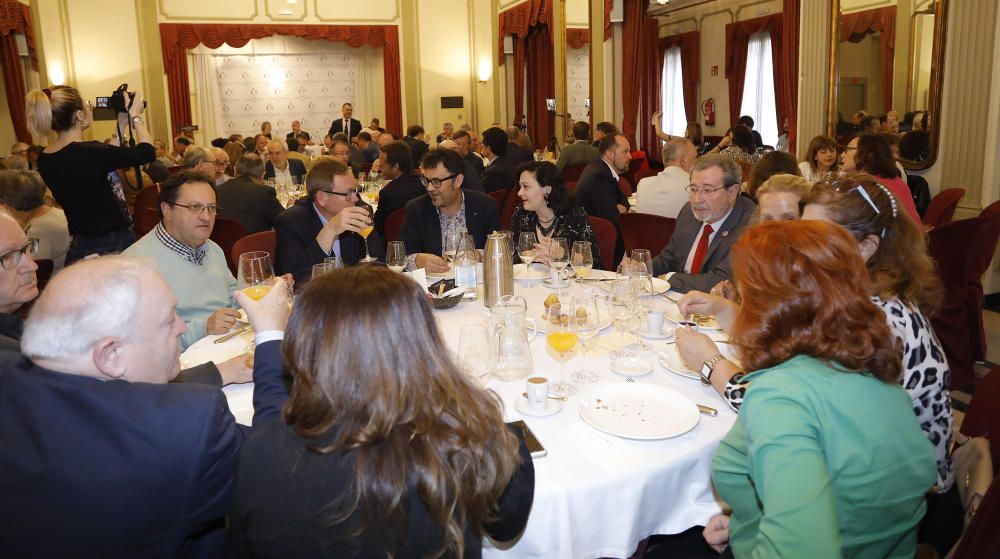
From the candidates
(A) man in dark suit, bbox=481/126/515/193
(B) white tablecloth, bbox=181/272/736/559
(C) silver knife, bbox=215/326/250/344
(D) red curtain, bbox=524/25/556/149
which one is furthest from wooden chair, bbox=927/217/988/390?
(D) red curtain, bbox=524/25/556/149

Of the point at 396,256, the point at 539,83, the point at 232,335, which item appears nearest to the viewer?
the point at 232,335

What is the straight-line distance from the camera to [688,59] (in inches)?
459

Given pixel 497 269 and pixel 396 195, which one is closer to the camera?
pixel 497 269

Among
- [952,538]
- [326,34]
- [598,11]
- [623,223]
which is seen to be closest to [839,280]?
[952,538]

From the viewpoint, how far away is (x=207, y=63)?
1333 centimetres

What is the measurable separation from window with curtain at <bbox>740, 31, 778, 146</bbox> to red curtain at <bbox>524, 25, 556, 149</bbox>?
319 cm

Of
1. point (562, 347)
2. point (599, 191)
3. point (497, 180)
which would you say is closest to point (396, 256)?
point (562, 347)

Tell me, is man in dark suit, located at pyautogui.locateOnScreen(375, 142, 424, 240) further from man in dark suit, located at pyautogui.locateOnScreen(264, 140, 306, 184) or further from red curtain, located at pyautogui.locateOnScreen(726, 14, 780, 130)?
red curtain, located at pyautogui.locateOnScreen(726, 14, 780, 130)

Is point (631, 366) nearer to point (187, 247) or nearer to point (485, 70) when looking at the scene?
point (187, 247)

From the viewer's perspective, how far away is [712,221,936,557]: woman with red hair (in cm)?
116

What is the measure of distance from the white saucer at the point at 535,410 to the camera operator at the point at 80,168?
11.3ft

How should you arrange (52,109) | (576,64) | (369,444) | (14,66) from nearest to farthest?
(369,444), (52,109), (14,66), (576,64)

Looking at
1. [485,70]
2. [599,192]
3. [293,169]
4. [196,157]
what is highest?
[485,70]

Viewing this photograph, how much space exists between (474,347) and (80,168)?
345cm
